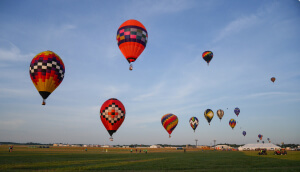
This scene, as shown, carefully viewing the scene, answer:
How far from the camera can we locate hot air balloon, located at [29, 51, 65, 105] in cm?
2462

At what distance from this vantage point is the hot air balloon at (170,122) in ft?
189

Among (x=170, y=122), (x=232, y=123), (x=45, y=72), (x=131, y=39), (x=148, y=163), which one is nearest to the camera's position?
(x=148, y=163)

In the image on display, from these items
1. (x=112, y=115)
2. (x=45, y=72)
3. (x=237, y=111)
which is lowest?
(x=112, y=115)

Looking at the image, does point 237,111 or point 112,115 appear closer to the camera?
point 112,115

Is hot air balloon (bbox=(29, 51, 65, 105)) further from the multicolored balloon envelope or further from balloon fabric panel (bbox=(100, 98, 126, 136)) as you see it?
the multicolored balloon envelope

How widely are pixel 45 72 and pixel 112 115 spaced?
33.2 feet

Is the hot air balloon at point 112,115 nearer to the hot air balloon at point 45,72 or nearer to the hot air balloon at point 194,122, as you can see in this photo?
the hot air balloon at point 45,72

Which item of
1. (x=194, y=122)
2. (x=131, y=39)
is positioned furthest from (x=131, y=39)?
(x=194, y=122)

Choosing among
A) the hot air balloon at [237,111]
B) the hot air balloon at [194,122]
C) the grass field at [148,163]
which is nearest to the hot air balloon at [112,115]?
→ the grass field at [148,163]

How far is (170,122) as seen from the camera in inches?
2266

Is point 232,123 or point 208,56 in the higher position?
point 208,56

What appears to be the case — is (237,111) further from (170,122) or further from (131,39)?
(131,39)

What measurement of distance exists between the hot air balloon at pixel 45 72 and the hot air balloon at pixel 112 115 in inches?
296

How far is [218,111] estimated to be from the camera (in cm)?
7681
